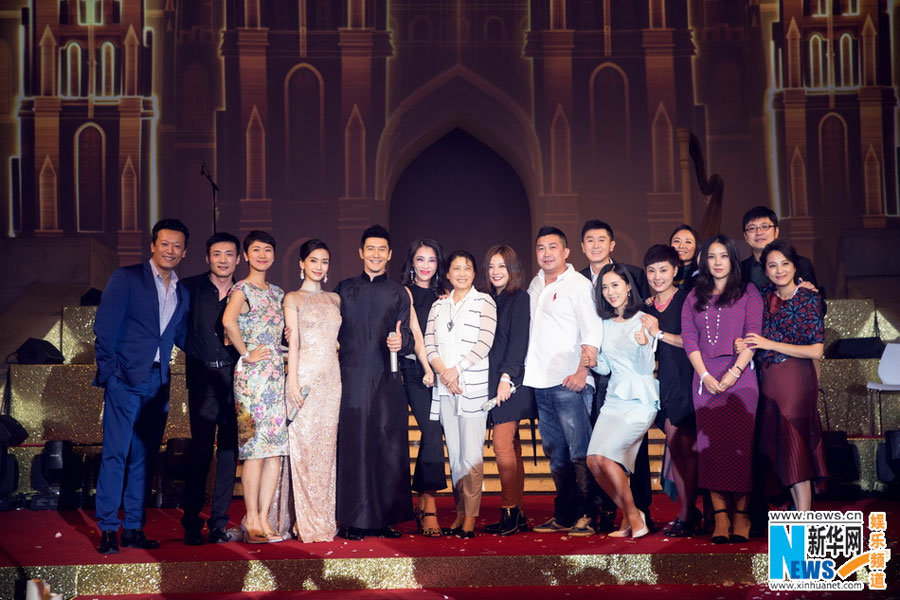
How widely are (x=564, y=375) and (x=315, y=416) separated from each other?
1184 millimetres

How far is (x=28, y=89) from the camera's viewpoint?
9.62 m

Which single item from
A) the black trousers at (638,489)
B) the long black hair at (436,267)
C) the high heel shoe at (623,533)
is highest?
the long black hair at (436,267)

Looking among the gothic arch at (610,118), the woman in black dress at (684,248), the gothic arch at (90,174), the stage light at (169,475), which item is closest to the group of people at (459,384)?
the woman in black dress at (684,248)

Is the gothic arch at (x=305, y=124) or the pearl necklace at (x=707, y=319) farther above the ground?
the gothic arch at (x=305, y=124)

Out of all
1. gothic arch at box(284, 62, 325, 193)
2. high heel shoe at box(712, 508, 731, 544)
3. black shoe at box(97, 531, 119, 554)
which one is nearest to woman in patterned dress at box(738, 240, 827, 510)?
high heel shoe at box(712, 508, 731, 544)

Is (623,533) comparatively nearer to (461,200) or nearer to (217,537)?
(217,537)

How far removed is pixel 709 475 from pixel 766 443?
0.29 metres

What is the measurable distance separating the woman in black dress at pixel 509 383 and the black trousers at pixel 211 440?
4.04ft

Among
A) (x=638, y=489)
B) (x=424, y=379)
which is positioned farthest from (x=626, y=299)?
(x=424, y=379)

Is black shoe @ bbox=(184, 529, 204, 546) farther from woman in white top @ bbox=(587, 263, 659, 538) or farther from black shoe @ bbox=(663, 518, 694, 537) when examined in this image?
black shoe @ bbox=(663, 518, 694, 537)

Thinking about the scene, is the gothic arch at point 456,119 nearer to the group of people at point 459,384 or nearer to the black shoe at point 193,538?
the group of people at point 459,384

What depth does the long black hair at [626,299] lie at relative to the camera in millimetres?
4137

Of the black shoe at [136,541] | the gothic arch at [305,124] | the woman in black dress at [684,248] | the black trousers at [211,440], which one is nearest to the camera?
the black shoe at [136,541]

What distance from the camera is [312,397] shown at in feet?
13.7
